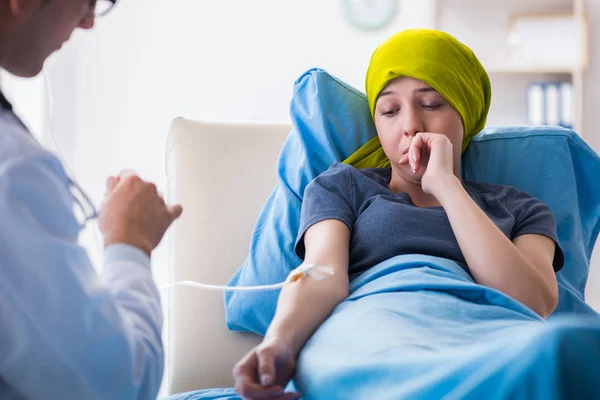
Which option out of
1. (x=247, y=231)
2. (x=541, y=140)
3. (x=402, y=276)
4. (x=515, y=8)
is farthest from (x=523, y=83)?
(x=402, y=276)

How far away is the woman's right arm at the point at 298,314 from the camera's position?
Answer: 1.05 metres

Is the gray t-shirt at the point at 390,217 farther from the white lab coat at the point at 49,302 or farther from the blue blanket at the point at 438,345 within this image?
the white lab coat at the point at 49,302

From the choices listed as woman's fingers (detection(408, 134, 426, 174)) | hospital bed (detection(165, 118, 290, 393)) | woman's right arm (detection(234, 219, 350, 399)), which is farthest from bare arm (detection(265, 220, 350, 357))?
hospital bed (detection(165, 118, 290, 393))

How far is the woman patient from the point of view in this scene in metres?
1.27

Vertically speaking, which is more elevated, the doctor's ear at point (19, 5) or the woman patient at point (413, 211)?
the doctor's ear at point (19, 5)

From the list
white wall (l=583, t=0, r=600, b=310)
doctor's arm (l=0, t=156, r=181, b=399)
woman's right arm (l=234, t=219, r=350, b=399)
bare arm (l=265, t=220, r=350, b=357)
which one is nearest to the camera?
doctor's arm (l=0, t=156, r=181, b=399)

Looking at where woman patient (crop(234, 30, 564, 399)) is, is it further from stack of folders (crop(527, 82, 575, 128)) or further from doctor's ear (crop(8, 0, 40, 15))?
stack of folders (crop(527, 82, 575, 128))

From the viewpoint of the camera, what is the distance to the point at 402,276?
1.27 m

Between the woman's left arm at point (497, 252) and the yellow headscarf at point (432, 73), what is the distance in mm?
230

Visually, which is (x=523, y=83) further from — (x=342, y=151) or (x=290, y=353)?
(x=290, y=353)

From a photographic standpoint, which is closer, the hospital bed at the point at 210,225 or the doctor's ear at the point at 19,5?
the doctor's ear at the point at 19,5

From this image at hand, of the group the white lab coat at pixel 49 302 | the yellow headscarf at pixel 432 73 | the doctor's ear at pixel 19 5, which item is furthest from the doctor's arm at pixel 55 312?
the yellow headscarf at pixel 432 73

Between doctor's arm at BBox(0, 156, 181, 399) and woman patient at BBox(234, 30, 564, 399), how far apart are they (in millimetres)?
257

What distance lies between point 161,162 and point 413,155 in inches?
104
